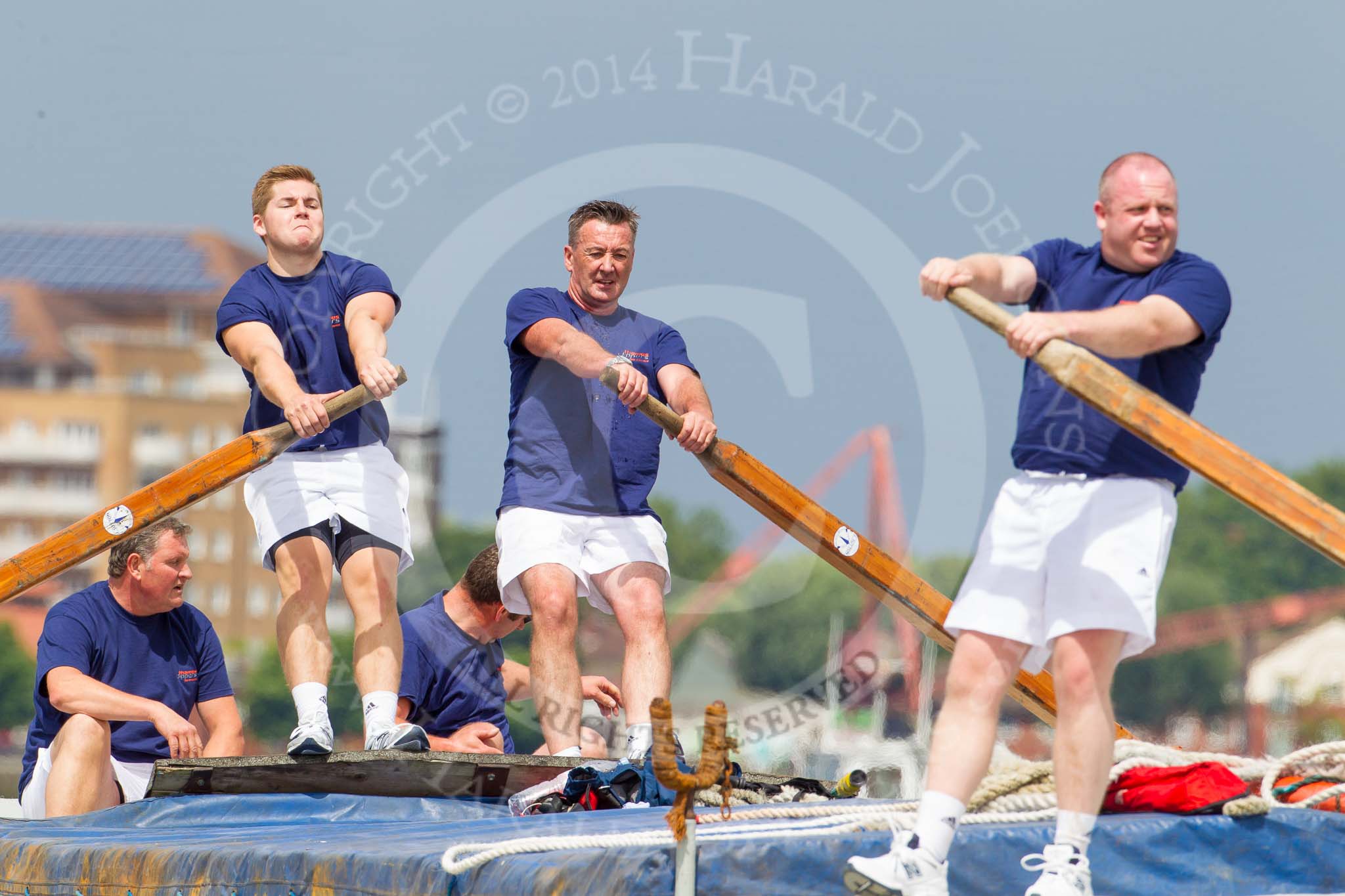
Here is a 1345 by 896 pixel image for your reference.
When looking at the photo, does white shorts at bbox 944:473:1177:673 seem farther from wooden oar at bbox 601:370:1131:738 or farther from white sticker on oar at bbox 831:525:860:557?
white sticker on oar at bbox 831:525:860:557

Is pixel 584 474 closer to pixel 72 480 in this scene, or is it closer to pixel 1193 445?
pixel 1193 445

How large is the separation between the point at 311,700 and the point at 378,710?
0.29 metres

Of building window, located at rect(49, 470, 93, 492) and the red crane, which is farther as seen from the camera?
building window, located at rect(49, 470, 93, 492)

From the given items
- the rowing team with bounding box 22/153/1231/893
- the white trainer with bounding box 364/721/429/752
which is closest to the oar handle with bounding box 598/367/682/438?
the rowing team with bounding box 22/153/1231/893

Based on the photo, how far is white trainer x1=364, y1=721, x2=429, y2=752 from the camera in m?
6.70

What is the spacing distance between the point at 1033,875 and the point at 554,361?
3388 millimetres

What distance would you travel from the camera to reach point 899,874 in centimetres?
425

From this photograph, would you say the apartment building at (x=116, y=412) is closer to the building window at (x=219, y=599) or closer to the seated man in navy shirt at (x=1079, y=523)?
→ the building window at (x=219, y=599)

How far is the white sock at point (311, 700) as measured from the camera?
6797mm

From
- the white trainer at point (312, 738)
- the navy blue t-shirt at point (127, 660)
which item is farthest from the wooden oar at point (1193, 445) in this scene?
the navy blue t-shirt at point (127, 660)

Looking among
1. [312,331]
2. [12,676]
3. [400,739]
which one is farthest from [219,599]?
[400,739]

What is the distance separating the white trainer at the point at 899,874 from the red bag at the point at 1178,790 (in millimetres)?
888

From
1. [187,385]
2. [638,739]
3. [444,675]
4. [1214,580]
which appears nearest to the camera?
[638,739]

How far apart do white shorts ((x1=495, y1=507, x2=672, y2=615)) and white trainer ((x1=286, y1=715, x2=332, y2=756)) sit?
39.0 inches
